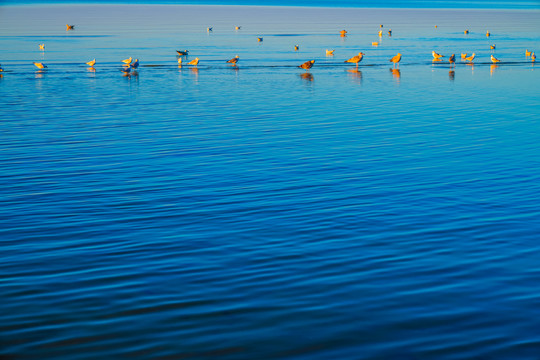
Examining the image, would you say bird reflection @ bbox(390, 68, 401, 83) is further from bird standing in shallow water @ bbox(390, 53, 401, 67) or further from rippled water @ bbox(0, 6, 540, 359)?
rippled water @ bbox(0, 6, 540, 359)

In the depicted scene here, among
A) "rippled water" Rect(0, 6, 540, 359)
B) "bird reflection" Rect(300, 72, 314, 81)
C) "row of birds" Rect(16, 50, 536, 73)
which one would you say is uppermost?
"row of birds" Rect(16, 50, 536, 73)

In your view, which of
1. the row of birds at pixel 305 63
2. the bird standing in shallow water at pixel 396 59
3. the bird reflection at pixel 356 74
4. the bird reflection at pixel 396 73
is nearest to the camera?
the bird reflection at pixel 356 74

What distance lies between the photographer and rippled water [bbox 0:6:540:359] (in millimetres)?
6199

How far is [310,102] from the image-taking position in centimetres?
2138

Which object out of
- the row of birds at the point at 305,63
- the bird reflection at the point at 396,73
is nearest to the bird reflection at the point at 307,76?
the row of birds at the point at 305,63

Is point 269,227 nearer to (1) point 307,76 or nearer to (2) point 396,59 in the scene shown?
(1) point 307,76

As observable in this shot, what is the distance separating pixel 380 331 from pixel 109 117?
1355 centimetres

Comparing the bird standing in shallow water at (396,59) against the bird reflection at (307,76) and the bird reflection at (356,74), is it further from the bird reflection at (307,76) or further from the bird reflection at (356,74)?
the bird reflection at (307,76)

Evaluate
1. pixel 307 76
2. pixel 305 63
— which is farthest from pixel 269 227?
pixel 305 63

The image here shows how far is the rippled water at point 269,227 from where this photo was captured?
6.20 meters

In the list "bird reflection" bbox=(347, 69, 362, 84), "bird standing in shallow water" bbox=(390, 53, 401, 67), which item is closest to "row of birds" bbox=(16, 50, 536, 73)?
"bird standing in shallow water" bbox=(390, 53, 401, 67)

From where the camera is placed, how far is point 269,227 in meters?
9.16

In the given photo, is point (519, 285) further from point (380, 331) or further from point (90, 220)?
point (90, 220)

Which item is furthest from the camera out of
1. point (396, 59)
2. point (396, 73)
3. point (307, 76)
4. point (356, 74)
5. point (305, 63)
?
point (396, 59)
